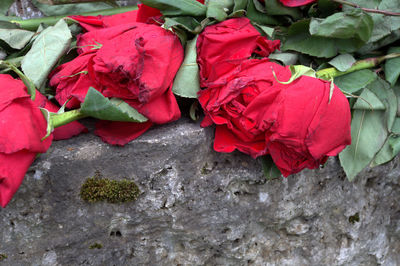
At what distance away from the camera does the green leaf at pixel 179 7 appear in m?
1.17

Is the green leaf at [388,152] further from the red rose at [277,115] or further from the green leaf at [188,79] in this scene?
the green leaf at [188,79]

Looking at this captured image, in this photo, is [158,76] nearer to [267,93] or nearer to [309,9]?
[267,93]

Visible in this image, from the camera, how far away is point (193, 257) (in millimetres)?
1304

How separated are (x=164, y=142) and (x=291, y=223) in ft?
1.70

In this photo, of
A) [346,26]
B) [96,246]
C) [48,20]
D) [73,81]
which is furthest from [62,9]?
[346,26]

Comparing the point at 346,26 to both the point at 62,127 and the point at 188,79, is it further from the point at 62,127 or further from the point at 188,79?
the point at 62,127

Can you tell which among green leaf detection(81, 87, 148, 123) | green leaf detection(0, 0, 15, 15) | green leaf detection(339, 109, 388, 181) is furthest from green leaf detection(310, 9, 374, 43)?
green leaf detection(0, 0, 15, 15)

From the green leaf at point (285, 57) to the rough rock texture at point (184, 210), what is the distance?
0.94 ft

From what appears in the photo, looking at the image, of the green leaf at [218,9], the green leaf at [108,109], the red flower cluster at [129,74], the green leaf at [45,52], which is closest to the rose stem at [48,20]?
the green leaf at [45,52]

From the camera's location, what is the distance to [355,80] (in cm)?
125

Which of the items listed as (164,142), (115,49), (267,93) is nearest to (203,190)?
(164,142)

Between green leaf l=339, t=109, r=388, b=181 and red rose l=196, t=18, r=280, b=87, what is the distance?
1.25 feet

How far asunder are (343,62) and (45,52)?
84 centimetres

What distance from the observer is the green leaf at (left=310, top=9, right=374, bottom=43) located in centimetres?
116
